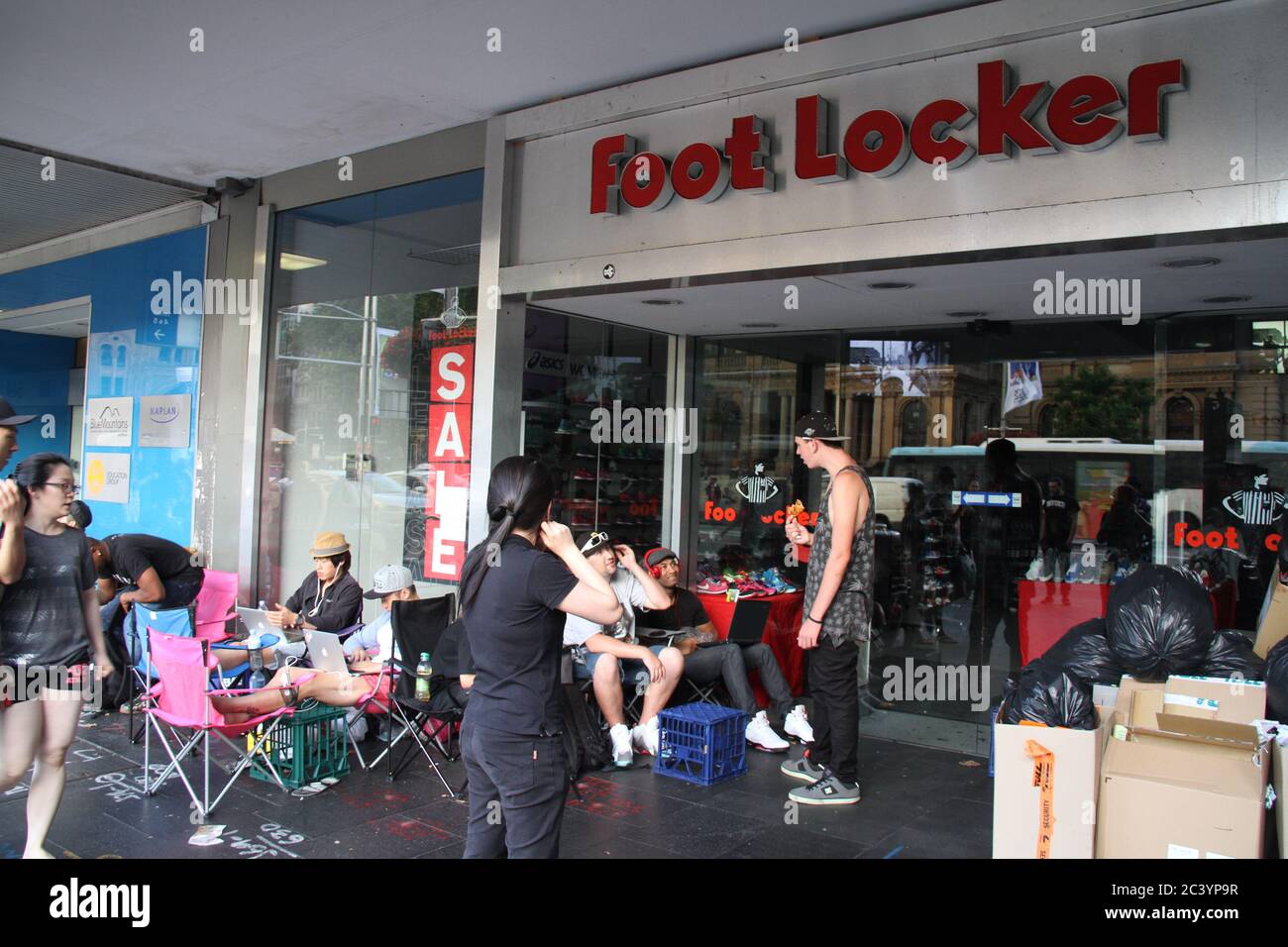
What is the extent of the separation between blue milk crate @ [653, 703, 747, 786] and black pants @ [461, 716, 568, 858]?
2.57m

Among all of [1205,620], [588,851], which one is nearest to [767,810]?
[588,851]

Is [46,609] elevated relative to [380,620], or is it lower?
elevated

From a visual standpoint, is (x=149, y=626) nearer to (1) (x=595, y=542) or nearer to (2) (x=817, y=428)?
(1) (x=595, y=542)

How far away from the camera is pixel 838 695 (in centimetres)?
507

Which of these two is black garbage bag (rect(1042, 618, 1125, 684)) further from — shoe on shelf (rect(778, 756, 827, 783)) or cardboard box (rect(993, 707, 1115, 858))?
shoe on shelf (rect(778, 756, 827, 783))

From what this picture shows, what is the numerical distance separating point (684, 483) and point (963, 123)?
3.91 metres

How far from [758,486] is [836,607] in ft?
9.23

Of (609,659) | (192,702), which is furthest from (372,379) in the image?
(192,702)

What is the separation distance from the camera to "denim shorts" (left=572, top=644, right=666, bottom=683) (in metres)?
5.91

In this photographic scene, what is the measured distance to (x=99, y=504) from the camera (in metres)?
10.1

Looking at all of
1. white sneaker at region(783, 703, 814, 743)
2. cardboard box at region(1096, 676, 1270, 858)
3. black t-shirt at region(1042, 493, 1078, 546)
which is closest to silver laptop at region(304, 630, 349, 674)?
white sneaker at region(783, 703, 814, 743)

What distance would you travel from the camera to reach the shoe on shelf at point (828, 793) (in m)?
5.10

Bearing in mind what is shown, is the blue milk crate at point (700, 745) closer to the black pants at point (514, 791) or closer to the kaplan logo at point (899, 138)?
the black pants at point (514, 791)

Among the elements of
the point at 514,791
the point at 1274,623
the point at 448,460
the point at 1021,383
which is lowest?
the point at 514,791
